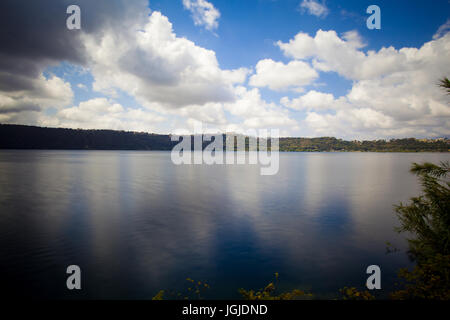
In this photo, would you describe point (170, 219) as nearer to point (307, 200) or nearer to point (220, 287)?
point (220, 287)

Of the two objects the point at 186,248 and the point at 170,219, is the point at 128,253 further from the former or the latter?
the point at 170,219

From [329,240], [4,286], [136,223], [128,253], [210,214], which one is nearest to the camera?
[4,286]

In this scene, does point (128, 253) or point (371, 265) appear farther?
point (128, 253)

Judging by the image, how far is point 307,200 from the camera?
32.7 m

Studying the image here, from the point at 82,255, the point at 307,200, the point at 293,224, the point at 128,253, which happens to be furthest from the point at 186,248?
the point at 307,200

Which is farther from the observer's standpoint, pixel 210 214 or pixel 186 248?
pixel 210 214

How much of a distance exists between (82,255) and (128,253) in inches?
118
